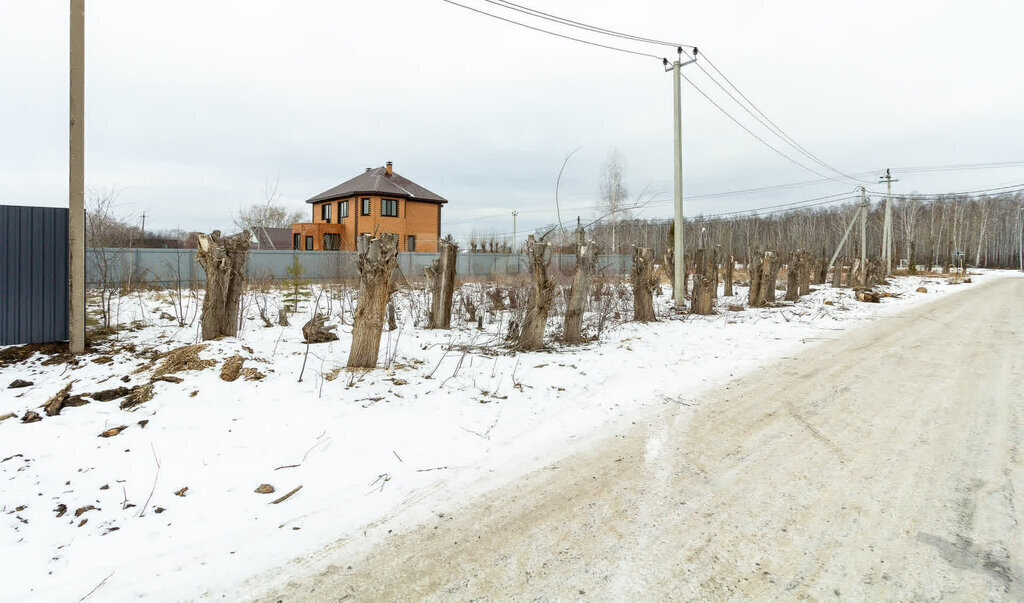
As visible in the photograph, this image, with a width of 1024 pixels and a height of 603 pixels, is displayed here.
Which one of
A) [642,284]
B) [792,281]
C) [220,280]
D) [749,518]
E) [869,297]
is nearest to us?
[749,518]

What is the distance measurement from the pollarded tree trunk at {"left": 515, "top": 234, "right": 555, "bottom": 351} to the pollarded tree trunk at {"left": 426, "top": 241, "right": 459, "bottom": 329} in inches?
85.6

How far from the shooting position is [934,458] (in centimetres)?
391

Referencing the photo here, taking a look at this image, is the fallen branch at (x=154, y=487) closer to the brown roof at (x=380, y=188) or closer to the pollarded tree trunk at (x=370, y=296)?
the pollarded tree trunk at (x=370, y=296)

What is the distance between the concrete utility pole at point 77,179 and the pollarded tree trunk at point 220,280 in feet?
4.24

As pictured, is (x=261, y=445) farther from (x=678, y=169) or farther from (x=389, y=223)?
(x=389, y=223)

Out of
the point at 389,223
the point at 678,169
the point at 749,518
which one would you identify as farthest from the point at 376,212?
the point at 749,518

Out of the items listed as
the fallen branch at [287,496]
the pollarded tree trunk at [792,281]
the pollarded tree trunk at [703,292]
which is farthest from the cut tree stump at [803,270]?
the fallen branch at [287,496]

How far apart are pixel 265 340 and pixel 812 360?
8.15m

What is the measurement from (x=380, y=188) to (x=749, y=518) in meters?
34.0

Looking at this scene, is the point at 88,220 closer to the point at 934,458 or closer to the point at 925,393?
the point at 934,458

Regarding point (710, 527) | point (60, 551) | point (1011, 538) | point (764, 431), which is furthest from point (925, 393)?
point (60, 551)

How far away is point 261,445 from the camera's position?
4.11 metres

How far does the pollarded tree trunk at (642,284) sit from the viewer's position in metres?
11.1

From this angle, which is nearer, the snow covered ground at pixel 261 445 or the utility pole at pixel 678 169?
the snow covered ground at pixel 261 445
